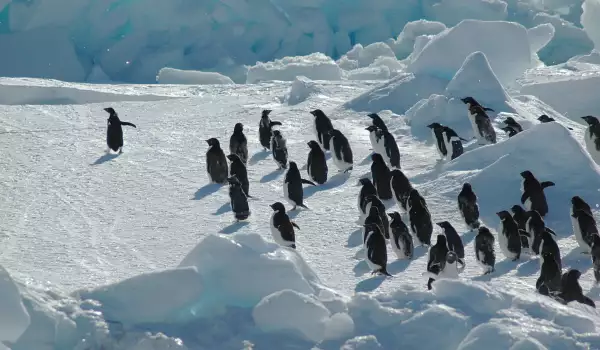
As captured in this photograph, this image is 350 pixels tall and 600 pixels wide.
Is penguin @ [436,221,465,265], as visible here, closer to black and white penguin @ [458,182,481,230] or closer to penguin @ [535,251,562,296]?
penguin @ [535,251,562,296]

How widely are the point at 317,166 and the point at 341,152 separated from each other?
1.48 feet

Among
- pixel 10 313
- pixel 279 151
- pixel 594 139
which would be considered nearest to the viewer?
pixel 10 313

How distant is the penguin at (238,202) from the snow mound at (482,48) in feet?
18.4

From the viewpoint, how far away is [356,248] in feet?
24.7

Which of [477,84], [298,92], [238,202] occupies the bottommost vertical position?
[238,202]

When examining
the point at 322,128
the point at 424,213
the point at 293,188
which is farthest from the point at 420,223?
the point at 322,128

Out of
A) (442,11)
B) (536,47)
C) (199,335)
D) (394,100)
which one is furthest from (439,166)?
(442,11)

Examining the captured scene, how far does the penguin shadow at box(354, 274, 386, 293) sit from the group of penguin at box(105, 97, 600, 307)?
0.11m

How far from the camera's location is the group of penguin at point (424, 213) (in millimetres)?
6676

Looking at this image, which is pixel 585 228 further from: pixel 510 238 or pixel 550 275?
pixel 550 275

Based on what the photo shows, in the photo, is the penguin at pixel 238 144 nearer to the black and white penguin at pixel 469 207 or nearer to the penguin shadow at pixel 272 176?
the penguin shadow at pixel 272 176

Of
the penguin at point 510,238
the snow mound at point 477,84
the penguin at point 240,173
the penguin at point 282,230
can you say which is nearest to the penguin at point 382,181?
A: the penguin at point 240,173

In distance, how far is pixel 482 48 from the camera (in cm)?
1404

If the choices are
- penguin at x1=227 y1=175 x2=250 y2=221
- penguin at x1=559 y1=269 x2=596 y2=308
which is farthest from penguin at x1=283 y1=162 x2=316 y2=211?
penguin at x1=559 y1=269 x2=596 y2=308
